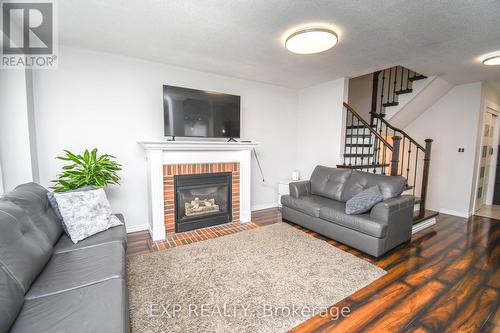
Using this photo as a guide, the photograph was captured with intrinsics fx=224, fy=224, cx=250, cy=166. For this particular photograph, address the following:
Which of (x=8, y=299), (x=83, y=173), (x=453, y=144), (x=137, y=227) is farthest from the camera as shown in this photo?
(x=453, y=144)

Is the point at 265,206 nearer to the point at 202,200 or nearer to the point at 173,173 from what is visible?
the point at 202,200

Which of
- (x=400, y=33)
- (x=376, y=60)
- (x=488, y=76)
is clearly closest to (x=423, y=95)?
(x=488, y=76)

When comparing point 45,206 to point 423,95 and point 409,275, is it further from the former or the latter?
point 423,95

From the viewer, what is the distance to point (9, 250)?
1.26 metres

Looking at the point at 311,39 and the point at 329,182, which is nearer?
the point at 311,39

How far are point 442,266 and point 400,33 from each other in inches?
99.4

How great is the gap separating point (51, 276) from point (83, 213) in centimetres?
76

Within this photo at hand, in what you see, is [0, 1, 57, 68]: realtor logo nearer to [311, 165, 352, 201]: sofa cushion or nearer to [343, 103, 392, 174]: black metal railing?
[311, 165, 352, 201]: sofa cushion

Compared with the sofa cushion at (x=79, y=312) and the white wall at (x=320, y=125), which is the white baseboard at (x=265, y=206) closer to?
the white wall at (x=320, y=125)

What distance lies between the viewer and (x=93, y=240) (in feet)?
6.49

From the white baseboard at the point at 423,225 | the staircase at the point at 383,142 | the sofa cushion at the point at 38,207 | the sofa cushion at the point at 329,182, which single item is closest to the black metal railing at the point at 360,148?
the staircase at the point at 383,142

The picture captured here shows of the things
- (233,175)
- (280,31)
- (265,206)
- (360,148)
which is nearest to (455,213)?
(360,148)

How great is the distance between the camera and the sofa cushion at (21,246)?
4.05ft

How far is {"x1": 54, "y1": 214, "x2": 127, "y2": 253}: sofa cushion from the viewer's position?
1.84 m
